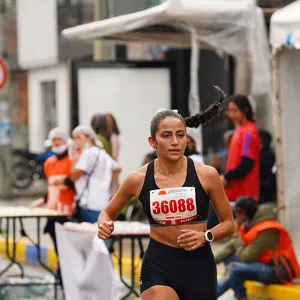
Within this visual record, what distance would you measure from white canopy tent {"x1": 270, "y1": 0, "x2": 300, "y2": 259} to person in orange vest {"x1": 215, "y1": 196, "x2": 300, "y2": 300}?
1.05 meters

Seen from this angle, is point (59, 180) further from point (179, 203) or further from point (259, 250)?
point (179, 203)

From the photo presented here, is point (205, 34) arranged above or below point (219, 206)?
above

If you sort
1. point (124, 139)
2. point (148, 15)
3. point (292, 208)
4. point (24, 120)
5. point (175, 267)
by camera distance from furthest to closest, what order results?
point (24, 120) → point (124, 139) → point (148, 15) → point (292, 208) → point (175, 267)

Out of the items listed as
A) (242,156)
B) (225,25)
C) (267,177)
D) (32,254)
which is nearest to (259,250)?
(242,156)

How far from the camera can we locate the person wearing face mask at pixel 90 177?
10.7 m

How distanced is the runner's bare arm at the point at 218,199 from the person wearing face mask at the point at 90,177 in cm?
466

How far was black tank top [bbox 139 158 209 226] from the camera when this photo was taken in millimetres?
6016

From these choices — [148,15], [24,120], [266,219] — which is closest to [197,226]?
[266,219]

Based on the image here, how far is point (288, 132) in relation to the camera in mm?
10719

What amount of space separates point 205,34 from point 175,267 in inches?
240

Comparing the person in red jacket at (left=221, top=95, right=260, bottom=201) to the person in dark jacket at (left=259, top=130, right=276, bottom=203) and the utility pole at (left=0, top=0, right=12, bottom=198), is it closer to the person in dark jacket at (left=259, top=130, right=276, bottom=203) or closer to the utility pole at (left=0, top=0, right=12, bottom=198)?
the person in dark jacket at (left=259, top=130, right=276, bottom=203)

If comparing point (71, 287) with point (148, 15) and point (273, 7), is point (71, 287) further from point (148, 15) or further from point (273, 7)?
point (273, 7)

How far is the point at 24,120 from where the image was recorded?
33.2 metres

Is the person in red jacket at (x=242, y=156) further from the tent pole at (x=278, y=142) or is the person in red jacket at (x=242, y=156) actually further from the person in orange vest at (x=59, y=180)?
the person in orange vest at (x=59, y=180)
